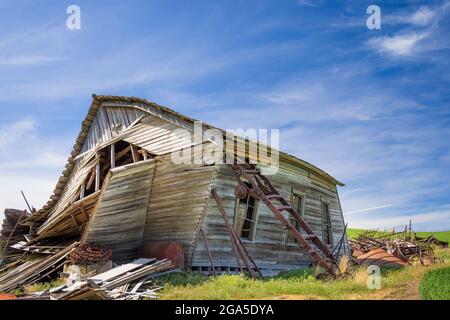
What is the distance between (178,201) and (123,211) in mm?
1739

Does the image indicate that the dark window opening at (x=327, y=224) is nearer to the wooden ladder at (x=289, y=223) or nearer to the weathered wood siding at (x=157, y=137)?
the wooden ladder at (x=289, y=223)

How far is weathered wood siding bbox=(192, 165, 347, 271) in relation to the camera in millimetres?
12531

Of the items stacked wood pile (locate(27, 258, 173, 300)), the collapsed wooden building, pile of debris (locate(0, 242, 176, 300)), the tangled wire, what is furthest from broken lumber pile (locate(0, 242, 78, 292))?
stacked wood pile (locate(27, 258, 173, 300))

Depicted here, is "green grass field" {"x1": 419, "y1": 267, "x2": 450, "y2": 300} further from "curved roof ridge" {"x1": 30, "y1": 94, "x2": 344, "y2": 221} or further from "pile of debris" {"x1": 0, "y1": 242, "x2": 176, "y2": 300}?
"curved roof ridge" {"x1": 30, "y1": 94, "x2": 344, "y2": 221}

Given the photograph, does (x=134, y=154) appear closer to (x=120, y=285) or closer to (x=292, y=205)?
(x=120, y=285)

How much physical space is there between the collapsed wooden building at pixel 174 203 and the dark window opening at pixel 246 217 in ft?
0.12

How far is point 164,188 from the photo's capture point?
513 inches

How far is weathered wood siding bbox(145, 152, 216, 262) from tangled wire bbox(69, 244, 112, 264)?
1920mm

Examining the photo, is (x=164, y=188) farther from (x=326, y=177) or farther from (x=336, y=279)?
(x=326, y=177)

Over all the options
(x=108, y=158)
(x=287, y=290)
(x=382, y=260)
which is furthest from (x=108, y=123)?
(x=382, y=260)

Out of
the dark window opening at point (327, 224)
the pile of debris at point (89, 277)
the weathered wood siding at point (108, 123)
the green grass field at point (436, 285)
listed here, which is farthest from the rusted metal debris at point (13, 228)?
the green grass field at point (436, 285)
